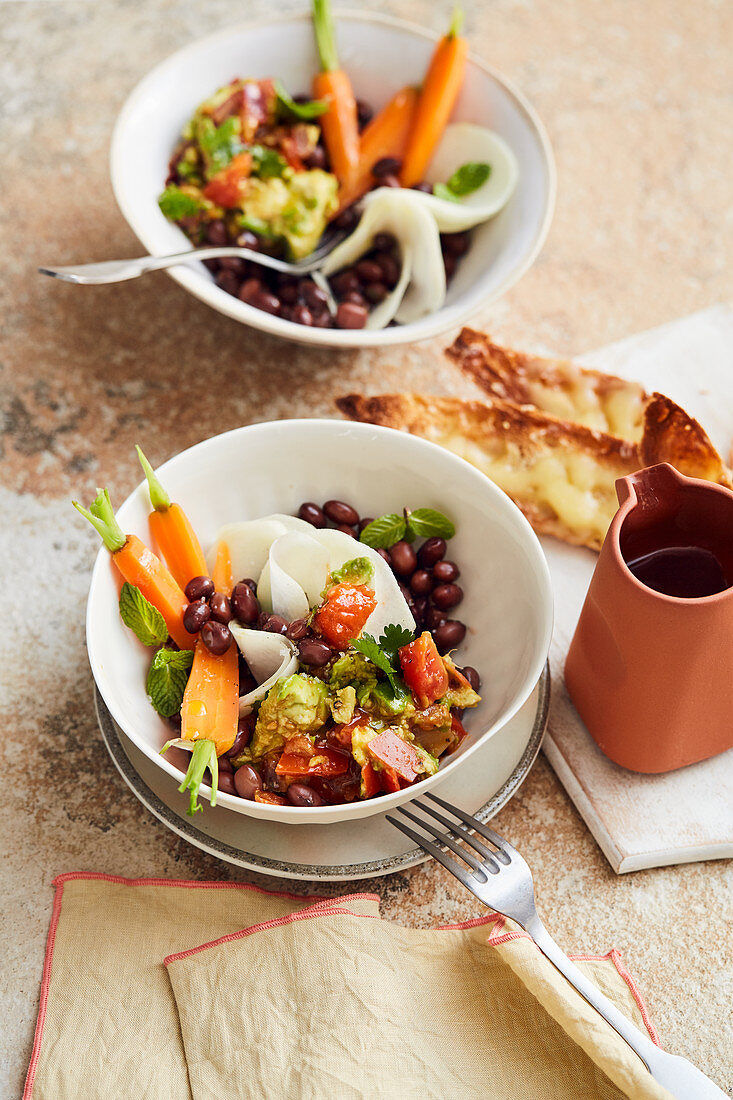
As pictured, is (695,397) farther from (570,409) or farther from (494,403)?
(494,403)

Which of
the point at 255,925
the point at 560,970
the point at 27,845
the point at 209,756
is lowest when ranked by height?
the point at 27,845

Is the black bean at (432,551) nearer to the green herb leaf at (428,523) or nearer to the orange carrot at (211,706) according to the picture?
the green herb leaf at (428,523)

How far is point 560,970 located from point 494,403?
3.43 ft

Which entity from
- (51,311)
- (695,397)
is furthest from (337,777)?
(51,311)

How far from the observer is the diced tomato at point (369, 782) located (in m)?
1.43

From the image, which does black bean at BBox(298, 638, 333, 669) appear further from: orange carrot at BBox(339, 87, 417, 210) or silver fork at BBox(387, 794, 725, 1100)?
orange carrot at BBox(339, 87, 417, 210)

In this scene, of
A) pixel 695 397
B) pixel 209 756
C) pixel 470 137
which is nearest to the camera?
pixel 209 756

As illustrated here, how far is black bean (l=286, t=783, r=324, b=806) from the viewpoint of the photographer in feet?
4.70

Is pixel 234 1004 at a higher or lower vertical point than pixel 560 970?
lower

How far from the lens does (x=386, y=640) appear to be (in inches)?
60.3

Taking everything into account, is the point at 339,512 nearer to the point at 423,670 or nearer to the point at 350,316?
the point at 423,670

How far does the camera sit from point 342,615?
5.00 feet


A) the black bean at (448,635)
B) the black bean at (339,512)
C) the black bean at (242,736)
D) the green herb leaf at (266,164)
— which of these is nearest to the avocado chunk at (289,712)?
→ the black bean at (242,736)

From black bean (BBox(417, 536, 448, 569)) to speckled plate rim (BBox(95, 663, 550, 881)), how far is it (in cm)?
35
